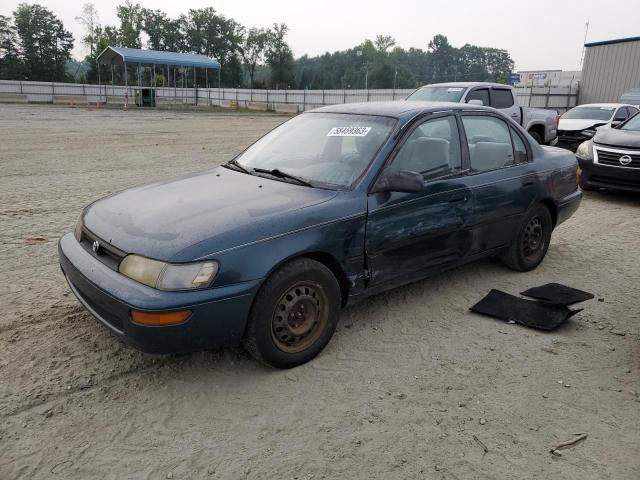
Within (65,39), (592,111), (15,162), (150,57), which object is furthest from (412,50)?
(15,162)

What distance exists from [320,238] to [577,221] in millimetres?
5490

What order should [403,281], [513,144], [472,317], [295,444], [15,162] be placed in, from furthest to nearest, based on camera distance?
[15,162] → [513,144] → [472,317] → [403,281] → [295,444]

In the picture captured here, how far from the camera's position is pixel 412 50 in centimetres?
12675

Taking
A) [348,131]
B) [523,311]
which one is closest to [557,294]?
[523,311]

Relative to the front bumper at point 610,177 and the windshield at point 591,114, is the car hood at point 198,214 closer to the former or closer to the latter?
the front bumper at point 610,177

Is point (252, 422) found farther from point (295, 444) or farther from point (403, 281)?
point (403, 281)

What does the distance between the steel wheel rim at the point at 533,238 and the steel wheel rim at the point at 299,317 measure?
2574mm

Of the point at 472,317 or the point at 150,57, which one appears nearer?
the point at 472,317

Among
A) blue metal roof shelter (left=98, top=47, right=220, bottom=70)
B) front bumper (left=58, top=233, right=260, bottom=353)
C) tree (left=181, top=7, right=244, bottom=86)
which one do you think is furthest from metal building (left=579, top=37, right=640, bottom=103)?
tree (left=181, top=7, right=244, bottom=86)

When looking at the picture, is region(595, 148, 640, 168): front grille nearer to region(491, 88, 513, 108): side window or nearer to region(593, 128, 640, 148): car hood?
region(593, 128, 640, 148): car hood

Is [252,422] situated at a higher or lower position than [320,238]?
lower

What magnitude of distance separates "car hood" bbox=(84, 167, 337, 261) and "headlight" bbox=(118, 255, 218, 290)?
0.05 m

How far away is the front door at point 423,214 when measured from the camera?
3.66m

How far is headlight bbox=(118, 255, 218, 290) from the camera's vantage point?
2838mm
